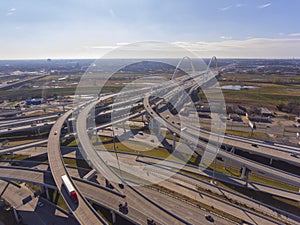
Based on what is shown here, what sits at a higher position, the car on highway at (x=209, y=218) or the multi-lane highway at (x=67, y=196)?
the multi-lane highway at (x=67, y=196)

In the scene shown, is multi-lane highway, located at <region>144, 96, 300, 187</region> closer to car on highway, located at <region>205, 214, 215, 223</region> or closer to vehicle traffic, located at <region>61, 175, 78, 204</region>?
car on highway, located at <region>205, 214, 215, 223</region>

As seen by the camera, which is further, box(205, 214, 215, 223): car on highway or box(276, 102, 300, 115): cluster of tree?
box(276, 102, 300, 115): cluster of tree

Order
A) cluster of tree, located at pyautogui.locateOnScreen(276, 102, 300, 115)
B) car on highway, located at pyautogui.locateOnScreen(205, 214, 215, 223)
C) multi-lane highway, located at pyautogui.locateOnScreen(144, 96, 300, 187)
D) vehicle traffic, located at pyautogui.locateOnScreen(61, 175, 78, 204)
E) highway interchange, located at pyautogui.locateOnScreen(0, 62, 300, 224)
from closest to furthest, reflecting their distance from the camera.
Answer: highway interchange, located at pyautogui.locateOnScreen(0, 62, 300, 224)
vehicle traffic, located at pyautogui.locateOnScreen(61, 175, 78, 204)
car on highway, located at pyautogui.locateOnScreen(205, 214, 215, 223)
multi-lane highway, located at pyautogui.locateOnScreen(144, 96, 300, 187)
cluster of tree, located at pyautogui.locateOnScreen(276, 102, 300, 115)

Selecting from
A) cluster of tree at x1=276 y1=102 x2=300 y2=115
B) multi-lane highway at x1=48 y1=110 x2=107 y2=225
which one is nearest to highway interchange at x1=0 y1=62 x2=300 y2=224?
multi-lane highway at x1=48 y1=110 x2=107 y2=225

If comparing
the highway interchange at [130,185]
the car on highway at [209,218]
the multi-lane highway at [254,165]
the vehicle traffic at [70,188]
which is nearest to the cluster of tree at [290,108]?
the highway interchange at [130,185]

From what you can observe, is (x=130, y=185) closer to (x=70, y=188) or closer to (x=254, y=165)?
(x=70, y=188)

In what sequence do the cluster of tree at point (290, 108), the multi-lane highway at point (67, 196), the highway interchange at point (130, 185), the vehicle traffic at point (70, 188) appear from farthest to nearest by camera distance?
the cluster of tree at point (290, 108)
the vehicle traffic at point (70, 188)
the highway interchange at point (130, 185)
the multi-lane highway at point (67, 196)

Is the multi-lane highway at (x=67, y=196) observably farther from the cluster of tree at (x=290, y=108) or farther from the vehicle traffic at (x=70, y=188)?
the cluster of tree at (x=290, y=108)

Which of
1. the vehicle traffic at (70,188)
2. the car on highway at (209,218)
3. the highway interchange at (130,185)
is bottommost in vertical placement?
the car on highway at (209,218)

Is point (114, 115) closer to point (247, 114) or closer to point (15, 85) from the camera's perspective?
point (247, 114)

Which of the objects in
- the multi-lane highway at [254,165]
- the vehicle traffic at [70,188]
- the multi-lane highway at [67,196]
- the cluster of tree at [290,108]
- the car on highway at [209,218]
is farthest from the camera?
the cluster of tree at [290,108]

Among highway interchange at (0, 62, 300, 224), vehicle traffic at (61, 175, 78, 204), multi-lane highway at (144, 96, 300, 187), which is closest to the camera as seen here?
highway interchange at (0, 62, 300, 224)

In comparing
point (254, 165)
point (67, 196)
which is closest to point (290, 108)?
point (254, 165)

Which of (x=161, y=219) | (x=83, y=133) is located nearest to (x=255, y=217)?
(x=161, y=219)
